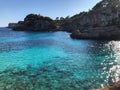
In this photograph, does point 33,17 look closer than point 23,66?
No

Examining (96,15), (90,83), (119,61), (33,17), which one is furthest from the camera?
(33,17)

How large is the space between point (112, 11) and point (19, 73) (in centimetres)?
7996

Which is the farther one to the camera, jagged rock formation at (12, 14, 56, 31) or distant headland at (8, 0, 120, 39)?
jagged rock formation at (12, 14, 56, 31)

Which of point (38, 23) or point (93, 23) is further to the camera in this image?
point (38, 23)

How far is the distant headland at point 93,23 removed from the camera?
207 feet

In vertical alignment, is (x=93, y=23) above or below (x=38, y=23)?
below

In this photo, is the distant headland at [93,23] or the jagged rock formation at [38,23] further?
the jagged rock formation at [38,23]

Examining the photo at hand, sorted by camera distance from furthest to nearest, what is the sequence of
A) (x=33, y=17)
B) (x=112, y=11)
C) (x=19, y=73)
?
(x=33, y=17), (x=112, y=11), (x=19, y=73)

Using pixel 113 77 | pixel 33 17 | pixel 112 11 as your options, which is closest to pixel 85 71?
pixel 113 77

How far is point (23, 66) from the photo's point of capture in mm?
27312

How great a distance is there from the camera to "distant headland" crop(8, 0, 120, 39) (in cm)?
6317

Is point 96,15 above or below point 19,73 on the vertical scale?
above

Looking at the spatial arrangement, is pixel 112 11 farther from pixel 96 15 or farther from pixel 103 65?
pixel 103 65

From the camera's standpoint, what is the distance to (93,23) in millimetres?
106125
